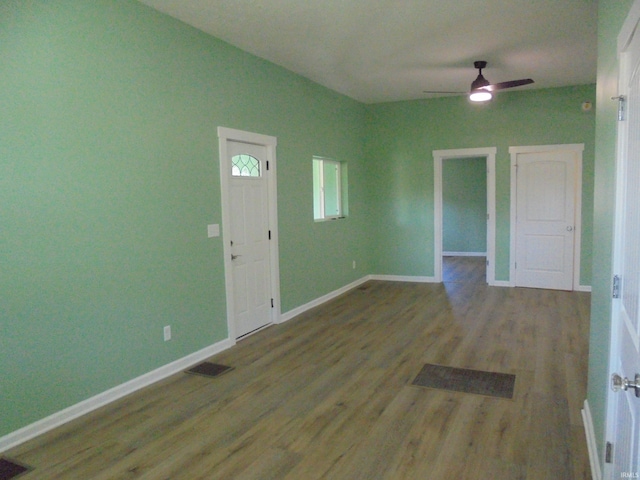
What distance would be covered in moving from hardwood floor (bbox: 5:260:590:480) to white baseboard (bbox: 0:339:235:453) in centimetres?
6

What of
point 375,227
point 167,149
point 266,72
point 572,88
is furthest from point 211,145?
point 572,88

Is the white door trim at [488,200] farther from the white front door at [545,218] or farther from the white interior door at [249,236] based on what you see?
the white interior door at [249,236]

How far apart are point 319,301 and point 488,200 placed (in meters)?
3.16

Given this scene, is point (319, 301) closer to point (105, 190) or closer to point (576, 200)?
point (105, 190)

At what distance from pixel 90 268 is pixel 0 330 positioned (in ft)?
2.15

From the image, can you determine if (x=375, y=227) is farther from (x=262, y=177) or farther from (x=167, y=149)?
(x=167, y=149)

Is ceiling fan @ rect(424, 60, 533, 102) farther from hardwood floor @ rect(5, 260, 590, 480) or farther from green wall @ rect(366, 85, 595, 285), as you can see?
hardwood floor @ rect(5, 260, 590, 480)

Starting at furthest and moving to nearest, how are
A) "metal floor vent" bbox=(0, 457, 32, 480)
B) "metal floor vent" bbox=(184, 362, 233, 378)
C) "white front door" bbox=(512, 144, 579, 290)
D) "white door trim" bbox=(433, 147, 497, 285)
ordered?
1. "white door trim" bbox=(433, 147, 497, 285)
2. "white front door" bbox=(512, 144, 579, 290)
3. "metal floor vent" bbox=(184, 362, 233, 378)
4. "metal floor vent" bbox=(0, 457, 32, 480)

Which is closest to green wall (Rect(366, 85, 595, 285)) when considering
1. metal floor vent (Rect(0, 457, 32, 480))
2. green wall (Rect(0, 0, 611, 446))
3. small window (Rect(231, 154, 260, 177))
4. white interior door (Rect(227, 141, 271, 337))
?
green wall (Rect(0, 0, 611, 446))

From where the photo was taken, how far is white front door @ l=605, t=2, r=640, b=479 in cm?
133

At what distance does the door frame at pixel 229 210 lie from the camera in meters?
4.34

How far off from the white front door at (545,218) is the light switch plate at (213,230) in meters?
4.80

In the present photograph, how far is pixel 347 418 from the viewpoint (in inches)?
118

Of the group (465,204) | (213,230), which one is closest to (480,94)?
(213,230)
